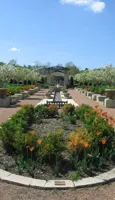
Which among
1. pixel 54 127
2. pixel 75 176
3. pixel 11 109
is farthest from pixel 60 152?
pixel 11 109

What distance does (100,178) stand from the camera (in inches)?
166

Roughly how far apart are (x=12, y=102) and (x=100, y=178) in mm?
13941

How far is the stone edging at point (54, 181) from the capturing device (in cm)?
392

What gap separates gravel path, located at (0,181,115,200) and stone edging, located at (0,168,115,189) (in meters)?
0.07

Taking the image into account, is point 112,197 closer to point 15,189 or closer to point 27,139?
point 15,189

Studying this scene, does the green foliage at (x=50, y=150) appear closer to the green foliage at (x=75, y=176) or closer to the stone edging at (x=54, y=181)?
the green foliage at (x=75, y=176)

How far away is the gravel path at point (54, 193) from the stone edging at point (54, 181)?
0.07m

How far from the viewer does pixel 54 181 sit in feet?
13.3

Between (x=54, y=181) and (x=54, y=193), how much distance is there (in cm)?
31

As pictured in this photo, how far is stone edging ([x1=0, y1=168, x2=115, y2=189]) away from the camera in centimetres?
392

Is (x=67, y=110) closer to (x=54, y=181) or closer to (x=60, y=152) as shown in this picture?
(x=60, y=152)

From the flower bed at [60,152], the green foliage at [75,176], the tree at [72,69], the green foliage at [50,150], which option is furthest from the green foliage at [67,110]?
the tree at [72,69]

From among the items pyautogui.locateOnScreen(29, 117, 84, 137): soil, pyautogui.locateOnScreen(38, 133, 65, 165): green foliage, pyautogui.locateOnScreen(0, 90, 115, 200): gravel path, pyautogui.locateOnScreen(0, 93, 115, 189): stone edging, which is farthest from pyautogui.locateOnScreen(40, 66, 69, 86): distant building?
pyautogui.locateOnScreen(0, 90, 115, 200): gravel path

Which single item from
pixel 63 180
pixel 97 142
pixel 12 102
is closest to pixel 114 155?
pixel 97 142
